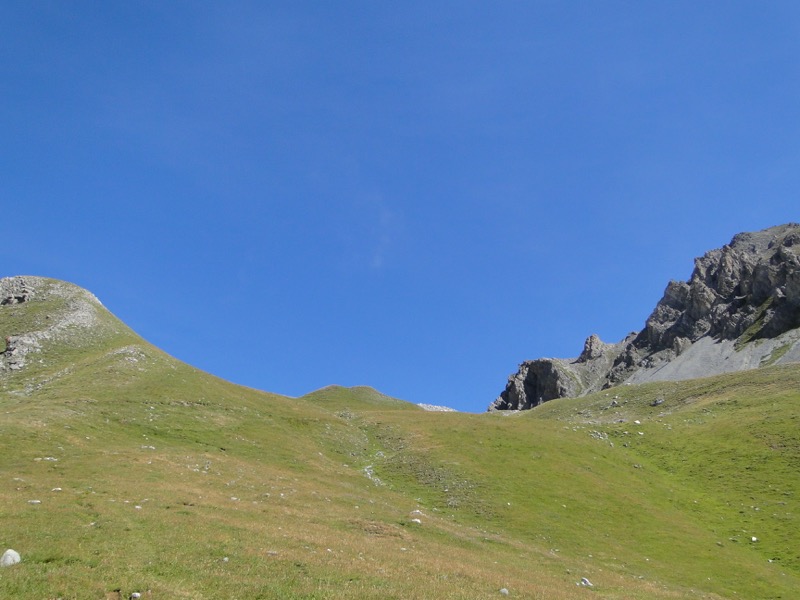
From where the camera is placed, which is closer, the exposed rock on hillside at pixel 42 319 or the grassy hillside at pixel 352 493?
the grassy hillside at pixel 352 493

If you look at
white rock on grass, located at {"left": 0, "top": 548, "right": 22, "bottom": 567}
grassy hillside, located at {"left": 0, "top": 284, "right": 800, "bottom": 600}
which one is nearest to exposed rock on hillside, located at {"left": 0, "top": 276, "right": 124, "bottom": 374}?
grassy hillside, located at {"left": 0, "top": 284, "right": 800, "bottom": 600}

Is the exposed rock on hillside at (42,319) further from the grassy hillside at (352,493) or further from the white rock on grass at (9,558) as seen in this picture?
the white rock on grass at (9,558)

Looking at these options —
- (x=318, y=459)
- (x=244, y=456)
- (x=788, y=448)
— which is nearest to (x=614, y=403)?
(x=788, y=448)

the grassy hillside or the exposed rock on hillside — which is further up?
the exposed rock on hillside

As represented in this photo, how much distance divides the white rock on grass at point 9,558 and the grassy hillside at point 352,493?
0.30m

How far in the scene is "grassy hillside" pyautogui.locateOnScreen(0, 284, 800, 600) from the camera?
20562mm

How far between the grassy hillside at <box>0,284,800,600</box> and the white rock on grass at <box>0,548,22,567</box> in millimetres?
300

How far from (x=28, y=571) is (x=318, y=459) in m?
45.4

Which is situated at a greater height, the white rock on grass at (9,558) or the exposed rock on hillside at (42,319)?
the exposed rock on hillside at (42,319)

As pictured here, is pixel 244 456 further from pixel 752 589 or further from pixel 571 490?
pixel 752 589

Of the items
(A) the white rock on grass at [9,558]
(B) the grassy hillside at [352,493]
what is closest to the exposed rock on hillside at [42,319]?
(B) the grassy hillside at [352,493]

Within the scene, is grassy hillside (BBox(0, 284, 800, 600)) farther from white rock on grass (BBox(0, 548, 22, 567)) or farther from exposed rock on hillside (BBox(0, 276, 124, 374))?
exposed rock on hillside (BBox(0, 276, 124, 374))

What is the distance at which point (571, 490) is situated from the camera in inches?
2196

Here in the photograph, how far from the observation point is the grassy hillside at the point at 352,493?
20.6 m
